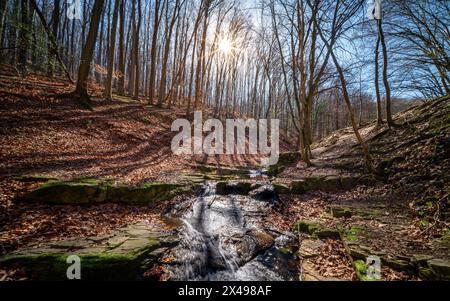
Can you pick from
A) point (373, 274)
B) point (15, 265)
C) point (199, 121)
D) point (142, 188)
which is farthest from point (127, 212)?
point (199, 121)

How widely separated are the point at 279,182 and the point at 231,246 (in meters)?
4.75

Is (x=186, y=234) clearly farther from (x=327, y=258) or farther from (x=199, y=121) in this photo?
(x=199, y=121)

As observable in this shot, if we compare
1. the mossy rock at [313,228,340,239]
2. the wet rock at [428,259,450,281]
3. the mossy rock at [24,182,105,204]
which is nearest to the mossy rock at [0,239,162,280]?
the mossy rock at [24,182,105,204]

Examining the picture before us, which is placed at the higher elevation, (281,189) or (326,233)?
(281,189)

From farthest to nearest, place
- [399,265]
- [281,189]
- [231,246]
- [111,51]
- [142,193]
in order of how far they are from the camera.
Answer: [111,51] → [281,189] → [142,193] → [231,246] → [399,265]

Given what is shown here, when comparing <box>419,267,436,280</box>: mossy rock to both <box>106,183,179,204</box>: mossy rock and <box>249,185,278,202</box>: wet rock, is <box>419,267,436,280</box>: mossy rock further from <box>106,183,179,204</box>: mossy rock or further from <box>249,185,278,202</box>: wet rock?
<box>106,183,179,204</box>: mossy rock

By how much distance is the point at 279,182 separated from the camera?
9.14m

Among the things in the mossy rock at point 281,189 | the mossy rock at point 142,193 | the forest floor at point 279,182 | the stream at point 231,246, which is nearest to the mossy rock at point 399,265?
the forest floor at point 279,182

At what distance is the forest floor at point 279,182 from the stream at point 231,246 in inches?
18.3

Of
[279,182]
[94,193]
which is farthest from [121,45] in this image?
[279,182]

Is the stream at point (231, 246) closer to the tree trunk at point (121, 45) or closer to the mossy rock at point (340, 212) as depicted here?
the mossy rock at point (340, 212)

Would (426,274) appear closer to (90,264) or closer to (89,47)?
(90,264)

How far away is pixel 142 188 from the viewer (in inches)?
271
